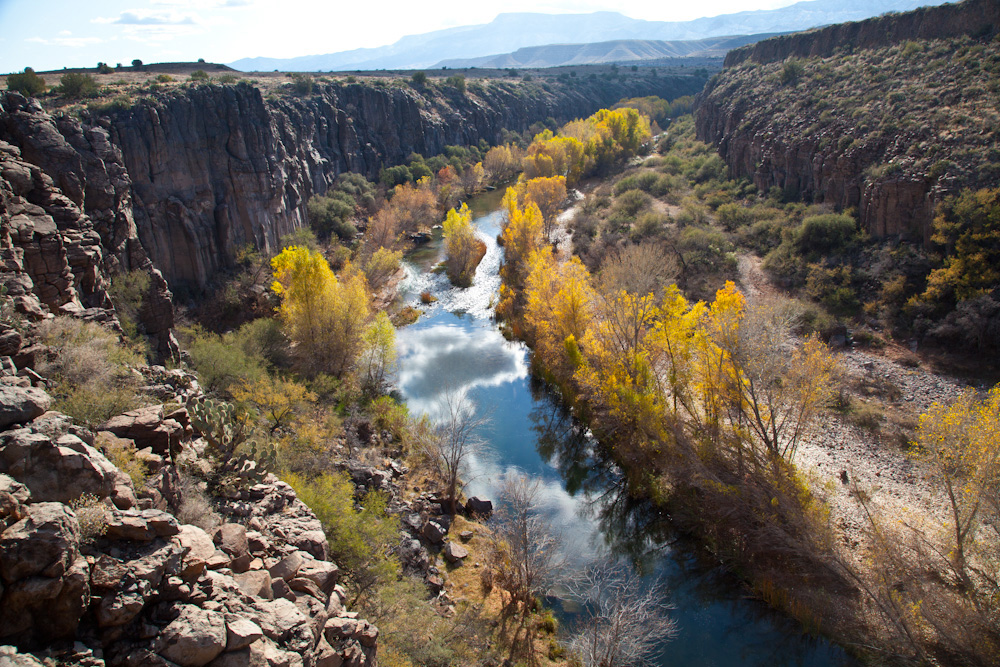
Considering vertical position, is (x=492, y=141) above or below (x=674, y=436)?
above

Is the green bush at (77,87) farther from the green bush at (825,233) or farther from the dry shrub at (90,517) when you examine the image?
the green bush at (825,233)

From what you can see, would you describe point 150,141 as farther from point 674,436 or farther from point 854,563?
point 854,563

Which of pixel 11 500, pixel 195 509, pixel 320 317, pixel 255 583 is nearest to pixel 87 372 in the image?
pixel 195 509

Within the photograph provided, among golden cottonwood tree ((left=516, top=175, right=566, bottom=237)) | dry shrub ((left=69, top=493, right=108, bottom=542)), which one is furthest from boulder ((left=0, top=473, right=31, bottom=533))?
golden cottonwood tree ((left=516, top=175, right=566, bottom=237))

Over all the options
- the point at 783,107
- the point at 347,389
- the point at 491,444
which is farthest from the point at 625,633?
the point at 783,107

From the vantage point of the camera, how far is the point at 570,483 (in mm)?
24141

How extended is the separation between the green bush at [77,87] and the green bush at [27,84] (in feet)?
4.25

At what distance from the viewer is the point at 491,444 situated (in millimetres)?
26578

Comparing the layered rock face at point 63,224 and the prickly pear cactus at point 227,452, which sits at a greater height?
the layered rock face at point 63,224

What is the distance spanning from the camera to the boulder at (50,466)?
8086 mm

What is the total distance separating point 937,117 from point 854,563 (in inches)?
1352

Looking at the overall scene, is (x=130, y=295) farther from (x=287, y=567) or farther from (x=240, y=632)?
(x=240, y=632)

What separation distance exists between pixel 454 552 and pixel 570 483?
7.11m

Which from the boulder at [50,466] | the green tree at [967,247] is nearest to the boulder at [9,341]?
the boulder at [50,466]
